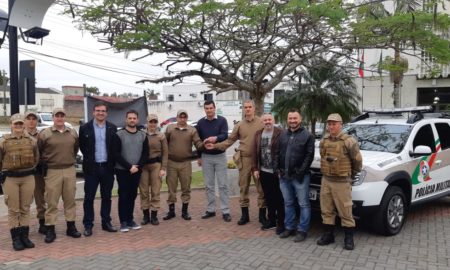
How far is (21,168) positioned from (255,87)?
5.81 m

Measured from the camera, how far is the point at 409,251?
5555 mm

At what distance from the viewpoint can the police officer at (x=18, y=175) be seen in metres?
5.63

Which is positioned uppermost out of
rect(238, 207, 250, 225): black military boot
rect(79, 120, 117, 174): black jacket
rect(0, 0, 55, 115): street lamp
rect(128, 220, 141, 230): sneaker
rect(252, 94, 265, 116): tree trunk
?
rect(0, 0, 55, 115): street lamp

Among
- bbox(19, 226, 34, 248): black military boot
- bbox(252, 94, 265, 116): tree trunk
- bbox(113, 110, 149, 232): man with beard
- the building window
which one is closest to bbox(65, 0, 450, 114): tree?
bbox(252, 94, 265, 116): tree trunk

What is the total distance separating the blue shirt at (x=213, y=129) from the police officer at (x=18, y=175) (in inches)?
99.5

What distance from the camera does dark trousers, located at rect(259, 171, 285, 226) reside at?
636cm

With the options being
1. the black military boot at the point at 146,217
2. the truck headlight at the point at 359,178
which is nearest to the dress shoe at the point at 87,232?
the black military boot at the point at 146,217

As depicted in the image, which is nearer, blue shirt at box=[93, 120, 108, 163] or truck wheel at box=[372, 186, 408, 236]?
truck wheel at box=[372, 186, 408, 236]

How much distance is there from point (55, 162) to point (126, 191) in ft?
3.64

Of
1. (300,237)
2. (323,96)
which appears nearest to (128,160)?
(300,237)

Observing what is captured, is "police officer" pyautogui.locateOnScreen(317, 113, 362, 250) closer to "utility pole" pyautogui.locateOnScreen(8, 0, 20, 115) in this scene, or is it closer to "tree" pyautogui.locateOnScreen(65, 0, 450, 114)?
"tree" pyautogui.locateOnScreen(65, 0, 450, 114)

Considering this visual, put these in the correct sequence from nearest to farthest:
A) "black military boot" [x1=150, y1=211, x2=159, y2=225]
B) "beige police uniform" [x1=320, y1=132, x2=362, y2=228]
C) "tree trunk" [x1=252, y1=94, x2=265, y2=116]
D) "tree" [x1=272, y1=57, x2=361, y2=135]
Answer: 1. "beige police uniform" [x1=320, y1=132, x2=362, y2=228]
2. "black military boot" [x1=150, y1=211, x2=159, y2=225]
3. "tree trunk" [x1=252, y1=94, x2=265, y2=116]
4. "tree" [x1=272, y1=57, x2=361, y2=135]

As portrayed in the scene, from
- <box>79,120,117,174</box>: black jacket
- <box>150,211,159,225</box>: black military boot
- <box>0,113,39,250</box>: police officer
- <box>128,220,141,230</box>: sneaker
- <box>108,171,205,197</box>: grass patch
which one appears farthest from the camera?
<box>108,171,205,197</box>: grass patch

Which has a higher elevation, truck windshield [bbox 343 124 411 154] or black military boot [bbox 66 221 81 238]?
truck windshield [bbox 343 124 411 154]
